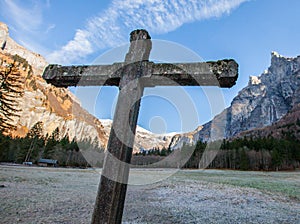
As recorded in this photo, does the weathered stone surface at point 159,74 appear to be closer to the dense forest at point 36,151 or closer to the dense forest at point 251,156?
the dense forest at point 36,151

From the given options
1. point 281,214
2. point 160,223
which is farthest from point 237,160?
point 160,223

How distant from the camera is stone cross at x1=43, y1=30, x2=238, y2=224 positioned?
2.45 meters

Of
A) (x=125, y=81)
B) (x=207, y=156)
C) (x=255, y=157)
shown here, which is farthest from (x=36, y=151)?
(x=255, y=157)

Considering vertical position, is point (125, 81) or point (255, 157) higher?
point (255, 157)

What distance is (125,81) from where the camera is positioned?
117 inches

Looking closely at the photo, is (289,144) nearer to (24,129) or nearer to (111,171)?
(111,171)

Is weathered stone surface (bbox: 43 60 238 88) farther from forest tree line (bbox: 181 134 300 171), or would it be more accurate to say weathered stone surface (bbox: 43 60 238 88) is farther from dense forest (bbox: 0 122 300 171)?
forest tree line (bbox: 181 134 300 171)

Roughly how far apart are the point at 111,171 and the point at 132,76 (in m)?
1.33

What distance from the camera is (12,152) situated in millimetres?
58969

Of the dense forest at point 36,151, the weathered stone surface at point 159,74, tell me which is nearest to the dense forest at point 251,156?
the dense forest at point 36,151

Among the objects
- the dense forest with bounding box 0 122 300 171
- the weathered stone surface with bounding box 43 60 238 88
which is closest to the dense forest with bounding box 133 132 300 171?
the dense forest with bounding box 0 122 300 171

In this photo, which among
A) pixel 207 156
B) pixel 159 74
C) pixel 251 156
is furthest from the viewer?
pixel 207 156

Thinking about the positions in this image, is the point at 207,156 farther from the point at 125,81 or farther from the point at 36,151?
the point at 125,81

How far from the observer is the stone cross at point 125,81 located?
2.45 metres
